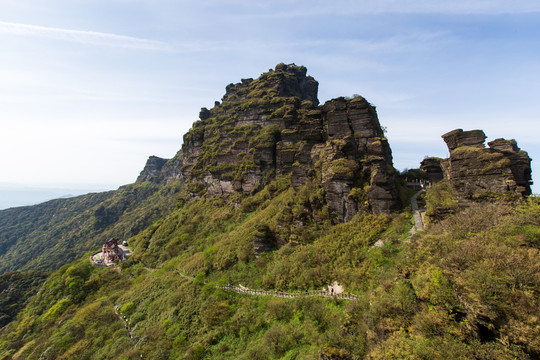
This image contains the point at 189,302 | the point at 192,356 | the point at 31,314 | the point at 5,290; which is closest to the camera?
the point at 192,356

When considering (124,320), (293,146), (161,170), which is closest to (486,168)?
(293,146)

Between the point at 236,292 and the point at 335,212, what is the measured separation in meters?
14.5

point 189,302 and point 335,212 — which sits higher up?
point 335,212

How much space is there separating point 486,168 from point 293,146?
28.2 metres

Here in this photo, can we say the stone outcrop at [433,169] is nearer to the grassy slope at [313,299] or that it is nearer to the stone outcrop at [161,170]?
the grassy slope at [313,299]

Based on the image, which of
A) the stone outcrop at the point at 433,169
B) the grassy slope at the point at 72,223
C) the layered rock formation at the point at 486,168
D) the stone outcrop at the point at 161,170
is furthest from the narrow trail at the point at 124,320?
the stone outcrop at the point at 161,170

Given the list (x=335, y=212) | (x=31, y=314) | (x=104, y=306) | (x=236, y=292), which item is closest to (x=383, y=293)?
(x=335, y=212)

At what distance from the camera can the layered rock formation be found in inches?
685

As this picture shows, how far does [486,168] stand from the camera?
17.9 meters

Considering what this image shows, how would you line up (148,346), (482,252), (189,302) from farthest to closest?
1. (189,302)
2. (148,346)
3. (482,252)

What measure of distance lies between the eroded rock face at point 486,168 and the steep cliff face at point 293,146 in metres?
6.18

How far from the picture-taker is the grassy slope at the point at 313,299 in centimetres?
972

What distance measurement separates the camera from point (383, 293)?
48.5 ft

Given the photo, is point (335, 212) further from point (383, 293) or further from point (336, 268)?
point (383, 293)
